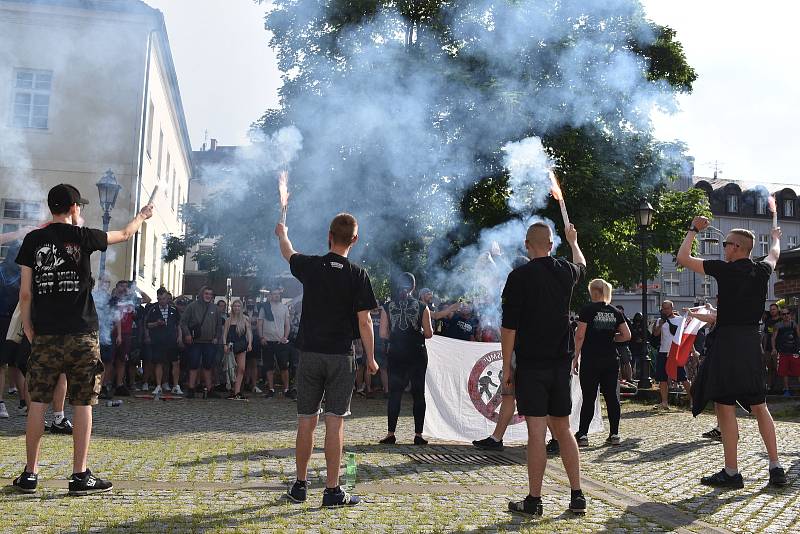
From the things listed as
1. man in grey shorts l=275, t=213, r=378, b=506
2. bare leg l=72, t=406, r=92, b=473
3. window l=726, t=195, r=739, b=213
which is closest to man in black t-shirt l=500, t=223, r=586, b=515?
man in grey shorts l=275, t=213, r=378, b=506

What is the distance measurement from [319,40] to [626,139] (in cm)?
805

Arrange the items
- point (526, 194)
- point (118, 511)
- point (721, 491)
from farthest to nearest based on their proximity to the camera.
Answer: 1. point (526, 194)
2. point (721, 491)
3. point (118, 511)

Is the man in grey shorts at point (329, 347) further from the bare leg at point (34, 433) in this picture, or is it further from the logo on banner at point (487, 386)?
the logo on banner at point (487, 386)

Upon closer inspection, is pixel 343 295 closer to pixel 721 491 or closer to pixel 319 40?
pixel 721 491

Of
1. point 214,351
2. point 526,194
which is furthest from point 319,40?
point 214,351

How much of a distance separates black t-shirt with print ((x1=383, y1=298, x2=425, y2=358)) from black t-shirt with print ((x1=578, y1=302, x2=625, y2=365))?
1.75 meters

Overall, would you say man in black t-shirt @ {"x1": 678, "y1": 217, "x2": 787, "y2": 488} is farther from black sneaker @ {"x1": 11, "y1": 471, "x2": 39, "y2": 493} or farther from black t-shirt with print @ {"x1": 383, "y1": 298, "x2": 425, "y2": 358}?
black sneaker @ {"x1": 11, "y1": 471, "x2": 39, "y2": 493}

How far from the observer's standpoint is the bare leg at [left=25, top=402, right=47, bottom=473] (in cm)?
514

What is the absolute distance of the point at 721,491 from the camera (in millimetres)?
5992

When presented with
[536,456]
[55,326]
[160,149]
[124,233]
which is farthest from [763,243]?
[55,326]

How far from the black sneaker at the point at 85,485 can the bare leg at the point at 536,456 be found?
272cm

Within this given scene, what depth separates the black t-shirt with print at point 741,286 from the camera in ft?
20.4

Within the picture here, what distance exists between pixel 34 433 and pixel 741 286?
5170mm

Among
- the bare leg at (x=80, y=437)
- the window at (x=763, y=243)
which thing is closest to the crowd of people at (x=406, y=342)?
the bare leg at (x=80, y=437)
